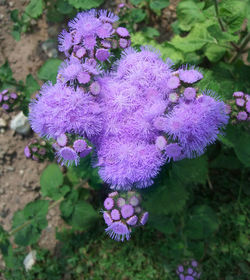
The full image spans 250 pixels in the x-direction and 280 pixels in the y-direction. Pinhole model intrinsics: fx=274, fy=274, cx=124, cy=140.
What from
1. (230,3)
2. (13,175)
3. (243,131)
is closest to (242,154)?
(243,131)

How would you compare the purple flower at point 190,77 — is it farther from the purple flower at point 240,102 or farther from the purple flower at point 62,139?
the purple flower at point 62,139

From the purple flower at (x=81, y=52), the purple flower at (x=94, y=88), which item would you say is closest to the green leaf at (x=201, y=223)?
the purple flower at (x=94, y=88)

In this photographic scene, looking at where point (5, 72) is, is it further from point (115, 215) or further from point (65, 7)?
point (115, 215)

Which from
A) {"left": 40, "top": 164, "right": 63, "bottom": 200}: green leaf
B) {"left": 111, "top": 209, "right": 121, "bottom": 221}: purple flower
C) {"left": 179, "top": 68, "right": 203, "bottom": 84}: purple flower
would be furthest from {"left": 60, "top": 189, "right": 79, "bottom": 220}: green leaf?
{"left": 179, "top": 68, "right": 203, "bottom": 84}: purple flower

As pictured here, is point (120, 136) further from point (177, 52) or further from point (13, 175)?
point (13, 175)

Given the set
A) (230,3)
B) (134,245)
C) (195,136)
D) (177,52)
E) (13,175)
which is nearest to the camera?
(195,136)

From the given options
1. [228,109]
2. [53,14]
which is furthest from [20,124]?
[228,109]
